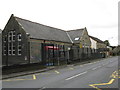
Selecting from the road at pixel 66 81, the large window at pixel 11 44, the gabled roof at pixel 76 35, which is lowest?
the road at pixel 66 81

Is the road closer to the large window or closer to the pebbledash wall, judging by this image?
the pebbledash wall

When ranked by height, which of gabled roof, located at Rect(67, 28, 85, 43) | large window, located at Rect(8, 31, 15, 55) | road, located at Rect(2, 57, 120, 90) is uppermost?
gabled roof, located at Rect(67, 28, 85, 43)

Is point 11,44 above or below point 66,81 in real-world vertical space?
above

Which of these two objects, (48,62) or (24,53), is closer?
(48,62)

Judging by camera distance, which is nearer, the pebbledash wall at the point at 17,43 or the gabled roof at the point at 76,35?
the pebbledash wall at the point at 17,43

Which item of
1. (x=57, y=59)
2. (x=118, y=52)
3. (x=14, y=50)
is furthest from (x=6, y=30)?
(x=118, y=52)

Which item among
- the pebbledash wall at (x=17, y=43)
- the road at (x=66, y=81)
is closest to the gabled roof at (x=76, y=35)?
the pebbledash wall at (x=17, y=43)

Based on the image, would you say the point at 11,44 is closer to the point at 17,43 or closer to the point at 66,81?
the point at 17,43

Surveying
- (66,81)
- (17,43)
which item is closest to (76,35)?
(17,43)

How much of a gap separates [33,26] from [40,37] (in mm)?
4213

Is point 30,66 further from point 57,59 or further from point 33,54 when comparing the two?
point 33,54

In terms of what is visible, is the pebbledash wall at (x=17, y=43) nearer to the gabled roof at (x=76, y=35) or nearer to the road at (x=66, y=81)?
the road at (x=66, y=81)

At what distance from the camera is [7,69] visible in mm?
13711

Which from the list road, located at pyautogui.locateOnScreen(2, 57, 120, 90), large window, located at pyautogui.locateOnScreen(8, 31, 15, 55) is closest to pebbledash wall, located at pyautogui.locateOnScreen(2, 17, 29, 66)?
large window, located at pyautogui.locateOnScreen(8, 31, 15, 55)
